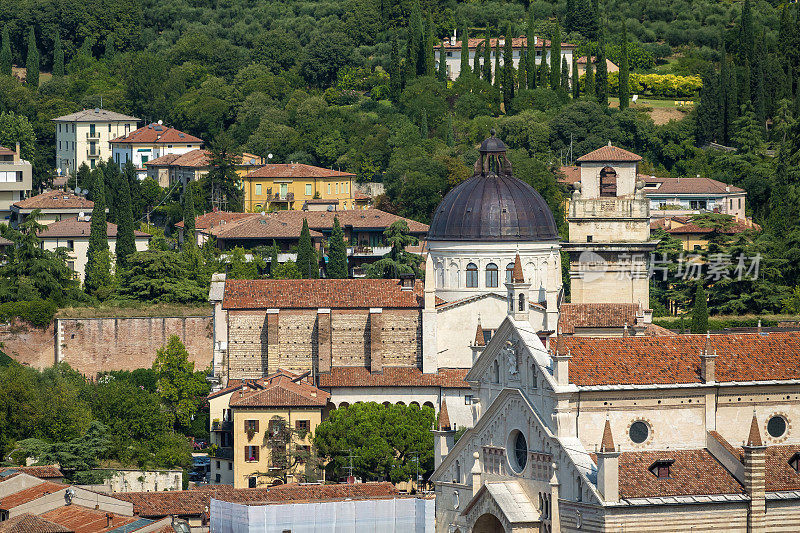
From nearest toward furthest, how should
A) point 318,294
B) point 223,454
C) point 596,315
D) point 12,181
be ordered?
1. point 223,454
2. point 596,315
3. point 318,294
4. point 12,181

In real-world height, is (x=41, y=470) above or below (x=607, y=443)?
below

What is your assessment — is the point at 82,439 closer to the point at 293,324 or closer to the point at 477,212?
the point at 293,324

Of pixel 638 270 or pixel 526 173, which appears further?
pixel 526 173

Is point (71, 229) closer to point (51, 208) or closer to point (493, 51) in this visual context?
point (51, 208)

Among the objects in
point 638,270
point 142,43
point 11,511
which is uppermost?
point 142,43

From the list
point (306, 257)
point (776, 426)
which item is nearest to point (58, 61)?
point (306, 257)

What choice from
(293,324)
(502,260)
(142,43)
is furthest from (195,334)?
(142,43)

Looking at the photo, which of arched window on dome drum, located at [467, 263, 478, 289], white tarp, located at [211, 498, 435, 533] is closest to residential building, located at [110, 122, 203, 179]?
arched window on dome drum, located at [467, 263, 478, 289]

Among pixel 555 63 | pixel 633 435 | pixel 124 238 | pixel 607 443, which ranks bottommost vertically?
pixel 633 435
